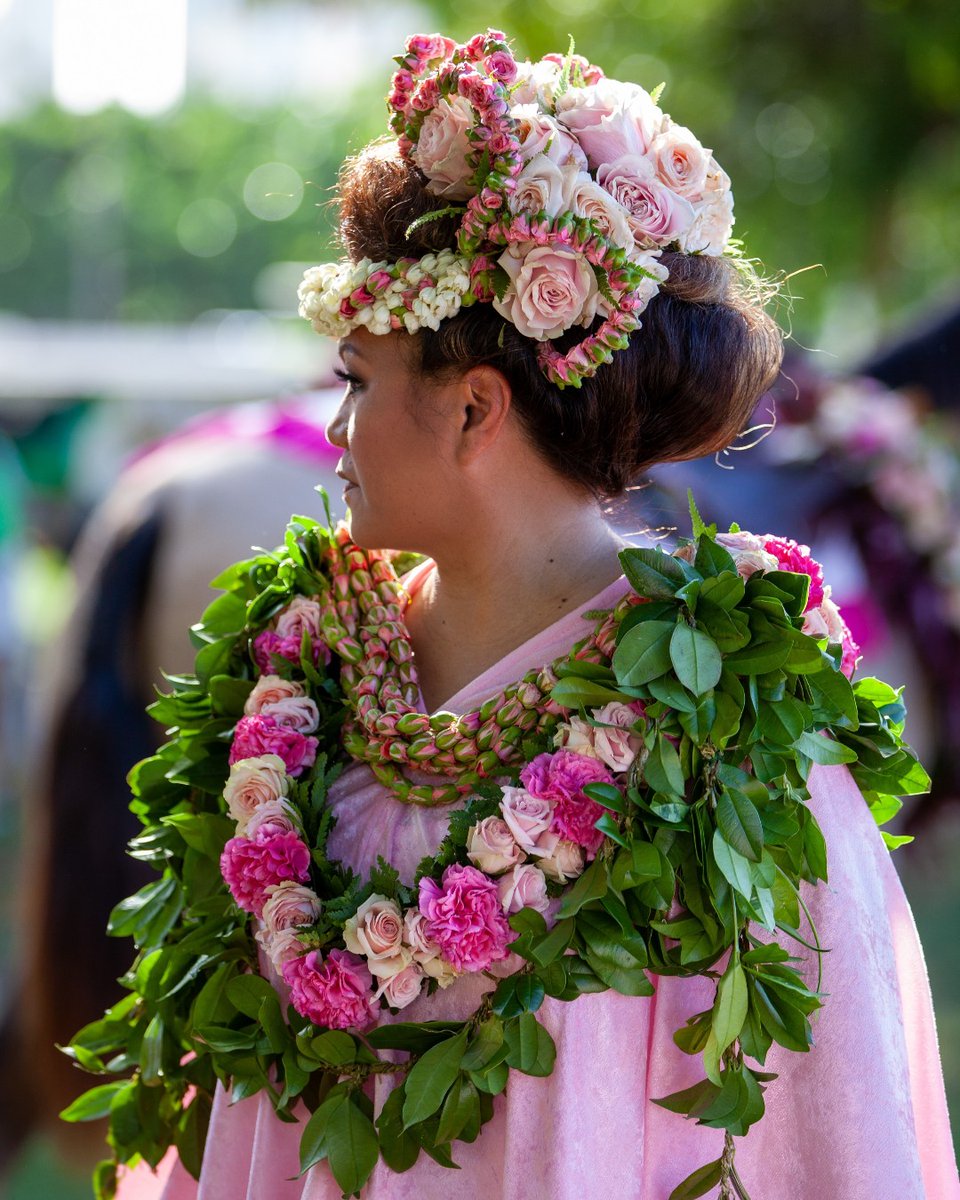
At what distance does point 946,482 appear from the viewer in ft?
11.2

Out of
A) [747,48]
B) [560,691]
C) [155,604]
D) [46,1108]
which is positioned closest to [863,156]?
[747,48]

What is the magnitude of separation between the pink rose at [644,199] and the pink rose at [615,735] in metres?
0.48

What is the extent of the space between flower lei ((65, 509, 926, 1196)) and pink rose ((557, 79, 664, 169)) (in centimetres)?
41

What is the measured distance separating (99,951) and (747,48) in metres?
6.94

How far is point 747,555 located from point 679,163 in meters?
0.41

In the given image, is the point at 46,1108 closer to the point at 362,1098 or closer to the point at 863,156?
the point at 362,1098

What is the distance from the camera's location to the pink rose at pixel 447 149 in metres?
1.46

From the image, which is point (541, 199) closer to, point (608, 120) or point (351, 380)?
point (608, 120)

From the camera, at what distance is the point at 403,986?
4.85 ft

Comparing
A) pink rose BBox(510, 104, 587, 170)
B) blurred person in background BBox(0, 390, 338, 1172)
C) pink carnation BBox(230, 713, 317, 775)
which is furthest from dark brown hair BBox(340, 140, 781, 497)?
blurred person in background BBox(0, 390, 338, 1172)

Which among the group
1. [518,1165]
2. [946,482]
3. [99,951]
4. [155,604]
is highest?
[946,482]

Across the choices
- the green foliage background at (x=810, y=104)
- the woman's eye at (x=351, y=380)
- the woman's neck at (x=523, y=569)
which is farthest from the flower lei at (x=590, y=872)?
the green foliage background at (x=810, y=104)

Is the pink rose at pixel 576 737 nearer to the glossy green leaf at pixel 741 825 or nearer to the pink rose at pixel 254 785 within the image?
the glossy green leaf at pixel 741 825

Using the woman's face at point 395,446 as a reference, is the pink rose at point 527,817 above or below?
below
